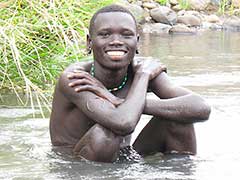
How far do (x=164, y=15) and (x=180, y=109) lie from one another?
1500 cm

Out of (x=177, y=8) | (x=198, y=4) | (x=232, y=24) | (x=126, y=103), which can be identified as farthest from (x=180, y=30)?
(x=126, y=103)

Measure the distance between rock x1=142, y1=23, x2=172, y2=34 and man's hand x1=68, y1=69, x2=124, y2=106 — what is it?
13.7 metres

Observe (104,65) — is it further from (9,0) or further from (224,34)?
(224,34)

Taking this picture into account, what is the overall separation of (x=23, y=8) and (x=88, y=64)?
6.00 feet

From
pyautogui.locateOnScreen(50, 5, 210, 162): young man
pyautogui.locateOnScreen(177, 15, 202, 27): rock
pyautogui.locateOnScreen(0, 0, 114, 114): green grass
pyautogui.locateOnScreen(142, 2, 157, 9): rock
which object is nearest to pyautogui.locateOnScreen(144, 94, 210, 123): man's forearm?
pyautogui.locateOnScreen(50, 5, 210, 162): young man

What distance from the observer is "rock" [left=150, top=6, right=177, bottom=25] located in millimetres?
18734

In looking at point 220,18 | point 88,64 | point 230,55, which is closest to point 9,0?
point 88,64

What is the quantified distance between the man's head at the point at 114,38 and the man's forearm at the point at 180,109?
12.3 inches

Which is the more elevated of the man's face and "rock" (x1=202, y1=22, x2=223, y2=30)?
the man's face

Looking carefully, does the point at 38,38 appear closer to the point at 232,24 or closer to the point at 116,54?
the point at 116,54

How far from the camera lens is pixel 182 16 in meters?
19.4

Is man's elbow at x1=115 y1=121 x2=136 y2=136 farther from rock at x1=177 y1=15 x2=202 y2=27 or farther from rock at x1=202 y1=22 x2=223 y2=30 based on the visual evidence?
rock at x1=202 y1=22 x2=223 y2=30

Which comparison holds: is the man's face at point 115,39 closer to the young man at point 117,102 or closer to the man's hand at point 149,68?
the young man at point 117,102

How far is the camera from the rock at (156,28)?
17.9 metres
